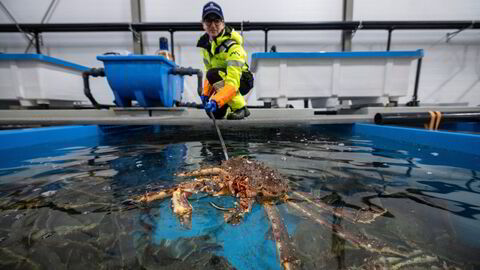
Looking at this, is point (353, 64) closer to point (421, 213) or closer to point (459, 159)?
point (459, 159)

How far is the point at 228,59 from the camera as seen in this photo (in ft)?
9.09

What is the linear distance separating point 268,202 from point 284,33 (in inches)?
216

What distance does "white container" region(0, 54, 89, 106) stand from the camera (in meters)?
3.71

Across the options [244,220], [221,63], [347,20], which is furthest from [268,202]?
[347,20]

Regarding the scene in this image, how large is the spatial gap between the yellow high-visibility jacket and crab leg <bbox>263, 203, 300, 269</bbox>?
1791 mm

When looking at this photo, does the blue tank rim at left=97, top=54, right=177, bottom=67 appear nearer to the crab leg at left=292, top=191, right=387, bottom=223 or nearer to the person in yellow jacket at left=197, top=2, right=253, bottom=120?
the person in yellow jacket at left=197, top=2, right=253, bottom=120

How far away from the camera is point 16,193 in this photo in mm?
1166

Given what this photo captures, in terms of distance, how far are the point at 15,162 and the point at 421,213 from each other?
2.61m

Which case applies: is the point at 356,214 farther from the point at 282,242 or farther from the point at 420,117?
the point at 420,117

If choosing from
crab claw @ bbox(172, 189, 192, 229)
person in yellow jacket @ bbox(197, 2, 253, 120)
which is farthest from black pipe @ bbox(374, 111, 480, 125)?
crab claw @ bbox(172, 189, 192, 229)

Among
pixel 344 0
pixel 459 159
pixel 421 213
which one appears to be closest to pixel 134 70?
pixel 421 213

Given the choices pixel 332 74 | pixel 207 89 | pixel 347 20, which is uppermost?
pixel 347 20

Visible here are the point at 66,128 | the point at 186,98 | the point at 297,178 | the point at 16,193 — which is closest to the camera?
the point at 16,193

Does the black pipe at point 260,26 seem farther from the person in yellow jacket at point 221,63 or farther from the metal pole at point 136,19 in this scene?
the person in yellow jacket at point 221,63
